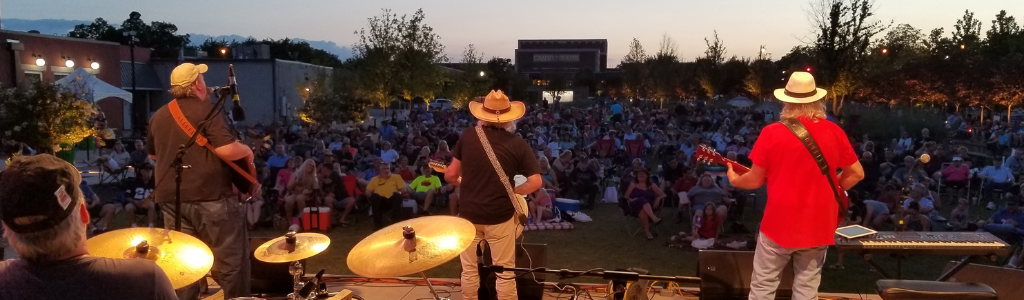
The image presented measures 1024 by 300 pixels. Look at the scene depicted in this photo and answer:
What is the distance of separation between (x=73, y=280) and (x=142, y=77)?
36696mm

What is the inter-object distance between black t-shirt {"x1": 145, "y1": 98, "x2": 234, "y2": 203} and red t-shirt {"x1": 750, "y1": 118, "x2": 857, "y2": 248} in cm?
318

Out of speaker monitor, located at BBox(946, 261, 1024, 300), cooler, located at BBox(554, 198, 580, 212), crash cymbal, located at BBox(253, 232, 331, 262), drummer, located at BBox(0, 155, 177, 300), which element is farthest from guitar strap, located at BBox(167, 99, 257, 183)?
cooler, located at BBox(554, 198, 580, 212)

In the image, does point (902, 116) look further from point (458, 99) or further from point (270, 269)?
point (458, 99)

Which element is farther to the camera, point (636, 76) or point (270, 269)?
point (636, 76)

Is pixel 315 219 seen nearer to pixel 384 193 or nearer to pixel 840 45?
pixel 384 193

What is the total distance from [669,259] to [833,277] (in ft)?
5.81

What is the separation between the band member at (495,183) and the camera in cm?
468

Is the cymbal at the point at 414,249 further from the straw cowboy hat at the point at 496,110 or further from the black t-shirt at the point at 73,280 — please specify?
the black t-shirt at the point at 73,280

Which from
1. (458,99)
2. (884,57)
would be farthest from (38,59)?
(884,57)

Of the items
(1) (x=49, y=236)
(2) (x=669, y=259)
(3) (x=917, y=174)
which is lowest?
(2) (x=669, y=259)

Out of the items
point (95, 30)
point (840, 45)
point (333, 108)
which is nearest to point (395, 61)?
point (333, 108)

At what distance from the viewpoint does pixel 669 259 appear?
26.8 ft

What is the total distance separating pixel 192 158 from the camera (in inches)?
172

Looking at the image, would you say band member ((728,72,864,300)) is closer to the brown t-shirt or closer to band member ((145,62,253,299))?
the brown t-shirt
